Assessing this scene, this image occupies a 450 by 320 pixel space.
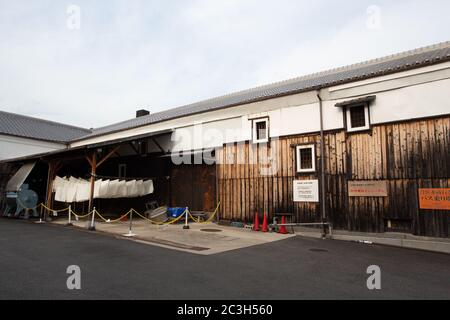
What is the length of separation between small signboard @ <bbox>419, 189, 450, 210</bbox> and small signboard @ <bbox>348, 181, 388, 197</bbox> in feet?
3.70

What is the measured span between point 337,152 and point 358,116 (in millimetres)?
1670

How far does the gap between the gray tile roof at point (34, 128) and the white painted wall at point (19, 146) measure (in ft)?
1.39

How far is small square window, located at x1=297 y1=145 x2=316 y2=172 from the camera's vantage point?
12180 mm

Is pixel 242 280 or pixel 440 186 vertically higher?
pixel 440 186

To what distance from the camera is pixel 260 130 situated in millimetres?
14055

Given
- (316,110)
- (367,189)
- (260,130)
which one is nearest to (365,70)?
(316,110)

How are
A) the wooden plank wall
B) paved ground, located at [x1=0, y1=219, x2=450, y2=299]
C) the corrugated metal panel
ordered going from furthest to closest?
1. the corrugated metal panel
2. the wooden plank wall
3. paved ground, located at [x1=0, y1=219, x2=450, y2=299]

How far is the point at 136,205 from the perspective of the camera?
19.0 metres

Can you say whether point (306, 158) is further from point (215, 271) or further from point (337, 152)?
point (215, 271)

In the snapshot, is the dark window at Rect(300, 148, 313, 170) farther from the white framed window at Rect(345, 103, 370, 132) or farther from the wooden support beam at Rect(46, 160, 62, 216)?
the wooden support beam at Rect(46, 160, 62, 216)

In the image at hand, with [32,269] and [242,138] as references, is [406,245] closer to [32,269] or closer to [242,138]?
[242,138]

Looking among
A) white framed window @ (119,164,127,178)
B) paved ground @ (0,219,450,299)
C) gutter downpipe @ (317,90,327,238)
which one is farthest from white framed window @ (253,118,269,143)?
white framed window @ (119,164,127,178)
